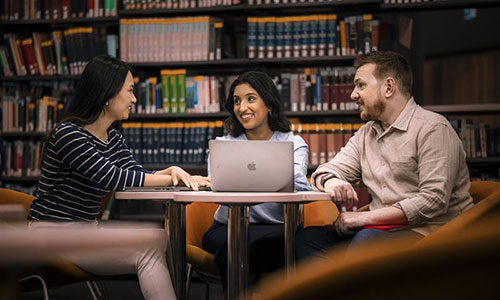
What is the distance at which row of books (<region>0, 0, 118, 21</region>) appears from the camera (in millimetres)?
5000

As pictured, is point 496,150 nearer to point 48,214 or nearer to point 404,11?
point 404,11

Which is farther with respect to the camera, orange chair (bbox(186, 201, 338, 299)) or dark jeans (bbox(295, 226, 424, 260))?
orange chair (bbox(186, 201, 338, 299))

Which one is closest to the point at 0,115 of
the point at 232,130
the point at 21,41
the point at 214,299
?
the point at 21,41

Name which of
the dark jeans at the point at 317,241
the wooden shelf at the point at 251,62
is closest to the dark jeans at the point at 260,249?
the dark jeans at the point at 317,241

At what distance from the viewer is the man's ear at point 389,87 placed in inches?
97.7

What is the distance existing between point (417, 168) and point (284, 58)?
2408mm

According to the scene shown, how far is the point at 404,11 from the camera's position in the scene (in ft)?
15.4

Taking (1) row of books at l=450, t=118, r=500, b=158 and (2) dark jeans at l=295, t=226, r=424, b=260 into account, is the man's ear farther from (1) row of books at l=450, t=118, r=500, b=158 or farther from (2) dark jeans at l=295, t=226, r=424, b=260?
(1) row of books at l=450, t=118, r=500, b=158

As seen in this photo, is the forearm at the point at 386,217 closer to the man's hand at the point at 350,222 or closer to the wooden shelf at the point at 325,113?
the man's hand at the point at 350,222

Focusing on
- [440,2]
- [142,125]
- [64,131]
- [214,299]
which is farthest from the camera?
[142,125]

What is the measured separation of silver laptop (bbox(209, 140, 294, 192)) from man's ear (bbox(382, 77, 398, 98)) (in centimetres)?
54

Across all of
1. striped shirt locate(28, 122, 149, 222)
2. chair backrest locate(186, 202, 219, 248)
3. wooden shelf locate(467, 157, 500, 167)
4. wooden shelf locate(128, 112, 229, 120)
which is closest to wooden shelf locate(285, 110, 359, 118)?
wooden shelf locate(128, 112, 229, 120)

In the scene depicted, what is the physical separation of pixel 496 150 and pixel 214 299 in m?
2.15

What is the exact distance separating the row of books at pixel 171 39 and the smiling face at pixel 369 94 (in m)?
2.33
